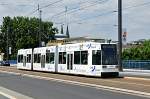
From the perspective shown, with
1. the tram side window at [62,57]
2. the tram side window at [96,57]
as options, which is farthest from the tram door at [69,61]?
Answer: the tram side window at [96,57]

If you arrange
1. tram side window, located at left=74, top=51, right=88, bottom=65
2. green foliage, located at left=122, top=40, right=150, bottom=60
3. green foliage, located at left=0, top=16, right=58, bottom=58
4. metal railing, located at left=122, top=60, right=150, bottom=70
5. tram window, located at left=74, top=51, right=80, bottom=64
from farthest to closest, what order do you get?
green foliage, located at left=0, top=16, right=58, bottom=58
green foliage, located at left=122, top=40, right=150, bottom=60
metal railing, located at left=122, top=60, right=150, bottom=70
tram window, located at left=74, top=51, right=80, bottom=64
tram side window, located at left=74, top=51, right=88, bottom=65

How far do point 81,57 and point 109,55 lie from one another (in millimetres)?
3490

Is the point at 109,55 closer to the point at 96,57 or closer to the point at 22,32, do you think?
the point at 96,57

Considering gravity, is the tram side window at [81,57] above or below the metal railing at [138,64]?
above

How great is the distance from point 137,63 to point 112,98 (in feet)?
141

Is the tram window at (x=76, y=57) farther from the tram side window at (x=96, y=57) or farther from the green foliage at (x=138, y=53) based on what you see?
the green foliage at (x=138, y=53)

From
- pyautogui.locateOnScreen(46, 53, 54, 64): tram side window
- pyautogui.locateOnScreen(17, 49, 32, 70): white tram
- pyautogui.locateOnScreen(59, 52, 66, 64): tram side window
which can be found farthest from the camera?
pyautogui.locateOnScreen(17, 49, 32, 70): white tram

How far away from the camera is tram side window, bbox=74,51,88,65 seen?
39.5 metres

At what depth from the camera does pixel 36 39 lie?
5162 inches

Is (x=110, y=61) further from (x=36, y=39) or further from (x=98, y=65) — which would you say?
(x=36, y=39)

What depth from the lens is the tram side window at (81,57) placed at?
39500 millimetres

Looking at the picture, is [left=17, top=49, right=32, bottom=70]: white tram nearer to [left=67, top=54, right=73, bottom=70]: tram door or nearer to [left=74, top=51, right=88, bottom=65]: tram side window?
[left=67, top=54, right=73, bottom=70]: tram door

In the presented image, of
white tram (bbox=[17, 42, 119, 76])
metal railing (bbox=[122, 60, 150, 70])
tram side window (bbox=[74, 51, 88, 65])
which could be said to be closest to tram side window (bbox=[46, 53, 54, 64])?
white tram (bbox=[17, 42, 119, 76])

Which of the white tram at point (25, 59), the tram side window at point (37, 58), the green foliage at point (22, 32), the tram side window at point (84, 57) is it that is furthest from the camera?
the green foliage at point (22, 32)
